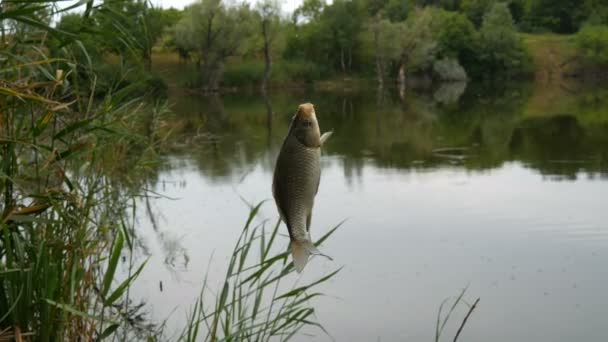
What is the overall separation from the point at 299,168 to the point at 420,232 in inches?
348

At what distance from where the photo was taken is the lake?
709 cm

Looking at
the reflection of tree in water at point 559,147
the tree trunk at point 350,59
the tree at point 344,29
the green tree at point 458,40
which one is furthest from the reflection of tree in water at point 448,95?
the reflection of tree in water at point 559,147

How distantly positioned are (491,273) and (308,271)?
6.67 feet

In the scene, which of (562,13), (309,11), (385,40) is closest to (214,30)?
(385,40)

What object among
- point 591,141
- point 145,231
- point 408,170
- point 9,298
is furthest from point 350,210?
point 591,141

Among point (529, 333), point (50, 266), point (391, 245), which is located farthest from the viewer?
point (391, 245)

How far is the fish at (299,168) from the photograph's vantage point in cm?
119

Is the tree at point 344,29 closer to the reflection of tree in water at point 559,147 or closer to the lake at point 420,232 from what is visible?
the reflection of tree in water at point 559,147

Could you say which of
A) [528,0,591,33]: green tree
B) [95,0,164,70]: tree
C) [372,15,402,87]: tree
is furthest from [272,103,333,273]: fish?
[528,0,591,33]: green tree

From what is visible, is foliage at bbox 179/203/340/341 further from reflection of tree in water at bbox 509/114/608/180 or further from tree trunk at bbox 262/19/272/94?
tree trunk at bbox 262/19/272/94

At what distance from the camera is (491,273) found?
8.20 m

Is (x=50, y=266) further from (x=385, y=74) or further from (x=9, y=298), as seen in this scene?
(x=385, y=74)

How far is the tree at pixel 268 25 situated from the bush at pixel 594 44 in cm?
3095

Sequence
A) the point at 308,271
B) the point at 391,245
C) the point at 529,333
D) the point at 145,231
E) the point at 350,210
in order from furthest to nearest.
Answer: the point at 350,210 < the point at 145,231 < the point at 391,245 < the point at 308,271 < the point at 529,333
